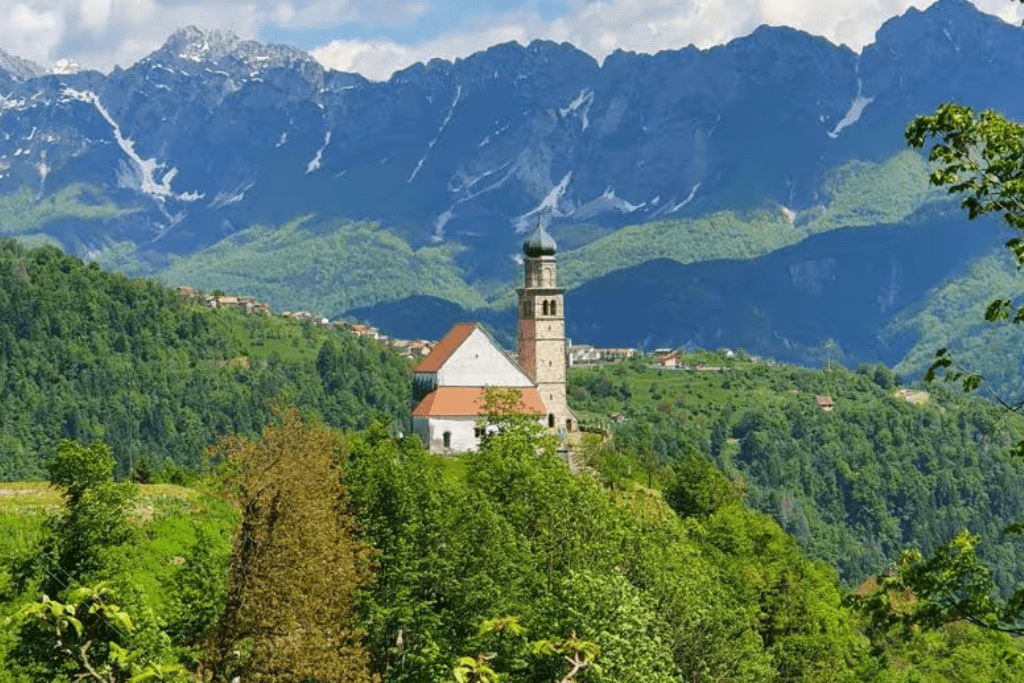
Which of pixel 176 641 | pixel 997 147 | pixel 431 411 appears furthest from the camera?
pixel 431 411

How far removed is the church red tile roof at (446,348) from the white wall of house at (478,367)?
48 centimetres

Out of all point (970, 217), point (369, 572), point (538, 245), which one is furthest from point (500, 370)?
point (970, 217)

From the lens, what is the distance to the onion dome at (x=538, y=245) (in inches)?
4577

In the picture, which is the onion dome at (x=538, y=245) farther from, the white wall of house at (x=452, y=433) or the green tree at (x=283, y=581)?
the green tree at (x=283, y=581)

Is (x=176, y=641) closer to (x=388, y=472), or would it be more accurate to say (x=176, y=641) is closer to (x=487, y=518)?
(x=487, y=518)

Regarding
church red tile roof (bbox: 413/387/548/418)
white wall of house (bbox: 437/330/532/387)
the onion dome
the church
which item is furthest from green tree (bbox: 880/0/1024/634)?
the onion dome

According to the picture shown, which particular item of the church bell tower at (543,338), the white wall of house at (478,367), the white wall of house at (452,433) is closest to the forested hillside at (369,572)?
the white wall of house at (452,433)

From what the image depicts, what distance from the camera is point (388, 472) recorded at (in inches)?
2047

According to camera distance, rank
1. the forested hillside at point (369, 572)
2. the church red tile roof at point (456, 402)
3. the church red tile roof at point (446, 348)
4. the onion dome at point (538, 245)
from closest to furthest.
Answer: the forested hillside at point (369, 572) → the church red tile roof at point (456, 402) → the church red tile roof at point (446, 348) → the onion dome at point (538, 245)

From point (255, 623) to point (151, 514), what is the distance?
2067 centimetres

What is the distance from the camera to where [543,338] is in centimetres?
11519

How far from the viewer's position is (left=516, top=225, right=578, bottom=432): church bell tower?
115 meters

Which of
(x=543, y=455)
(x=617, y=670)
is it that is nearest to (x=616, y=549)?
(x=543, y=455)

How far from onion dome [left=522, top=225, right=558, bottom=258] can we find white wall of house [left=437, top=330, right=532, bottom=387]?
8.99m
